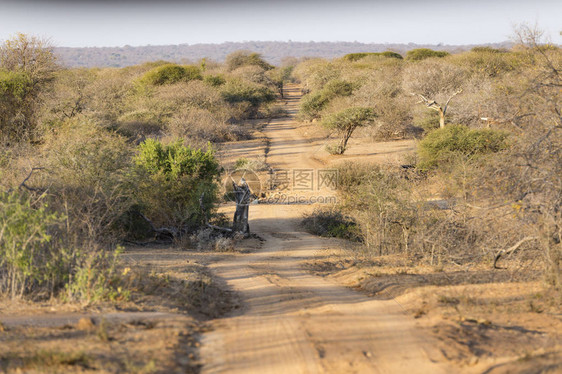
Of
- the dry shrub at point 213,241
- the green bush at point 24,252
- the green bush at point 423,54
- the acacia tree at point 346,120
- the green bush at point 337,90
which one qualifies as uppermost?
the green bush at point 423,54

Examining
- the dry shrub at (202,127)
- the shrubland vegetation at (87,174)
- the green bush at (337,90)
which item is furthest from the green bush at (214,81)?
the green bush at (337,90)

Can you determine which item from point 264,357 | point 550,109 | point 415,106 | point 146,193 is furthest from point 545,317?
point 415,106

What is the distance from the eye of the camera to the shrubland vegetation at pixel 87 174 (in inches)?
225

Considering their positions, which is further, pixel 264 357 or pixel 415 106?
pixel 415 106

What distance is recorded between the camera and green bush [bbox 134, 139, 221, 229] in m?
12.0

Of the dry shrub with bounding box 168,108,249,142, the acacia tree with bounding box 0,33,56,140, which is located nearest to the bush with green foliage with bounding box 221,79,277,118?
the dry shrub with bounding box 168,108,249,142

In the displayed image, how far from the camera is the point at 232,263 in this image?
9.38 m

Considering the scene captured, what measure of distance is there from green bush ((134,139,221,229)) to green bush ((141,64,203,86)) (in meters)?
27.1

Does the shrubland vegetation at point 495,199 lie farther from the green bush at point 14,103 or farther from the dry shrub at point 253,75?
the dry shrub at point 253,75

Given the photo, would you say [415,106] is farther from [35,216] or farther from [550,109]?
[35,216]

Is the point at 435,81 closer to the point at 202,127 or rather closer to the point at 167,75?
the point at 202,127

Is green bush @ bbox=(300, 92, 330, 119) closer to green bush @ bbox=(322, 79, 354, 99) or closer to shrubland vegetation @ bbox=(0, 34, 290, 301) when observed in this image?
green bush @ bbox=(322, 79, 354, 99)

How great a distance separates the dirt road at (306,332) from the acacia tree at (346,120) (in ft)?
56.2

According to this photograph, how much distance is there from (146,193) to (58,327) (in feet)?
24.2
